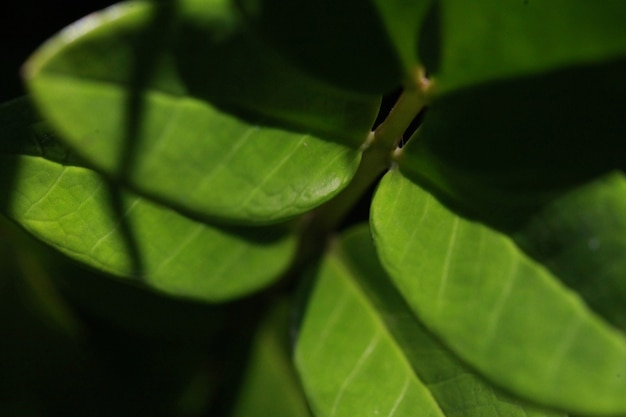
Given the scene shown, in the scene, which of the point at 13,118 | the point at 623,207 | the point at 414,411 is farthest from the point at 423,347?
the point at 13,118

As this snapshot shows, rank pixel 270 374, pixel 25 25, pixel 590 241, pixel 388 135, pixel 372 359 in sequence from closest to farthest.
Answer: pixel 590 241 → pixel 388 135 → pixel 372 359 → pixel 270 374 → pixel 25 25

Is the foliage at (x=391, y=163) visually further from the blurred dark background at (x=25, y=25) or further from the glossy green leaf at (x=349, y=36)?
Answer: the blurred dark background at (x=25, y=25)

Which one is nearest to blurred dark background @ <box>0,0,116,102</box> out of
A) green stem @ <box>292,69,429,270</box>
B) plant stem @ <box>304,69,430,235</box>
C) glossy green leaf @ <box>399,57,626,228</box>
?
green stem @ <box>292,69,429,270</box>

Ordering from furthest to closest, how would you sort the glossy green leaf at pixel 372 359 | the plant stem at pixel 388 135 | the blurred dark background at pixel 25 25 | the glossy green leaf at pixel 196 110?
the blurred dark background at pixel 25 25, the glossy green leaf at pixel 372 359, the plant stem at pixel 388 135, the glossy green leaf at pixel 196 110

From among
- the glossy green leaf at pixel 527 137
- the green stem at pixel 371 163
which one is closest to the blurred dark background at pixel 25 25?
the green stem at pixel 371 163

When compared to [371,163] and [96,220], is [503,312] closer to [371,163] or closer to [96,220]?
[371,163]

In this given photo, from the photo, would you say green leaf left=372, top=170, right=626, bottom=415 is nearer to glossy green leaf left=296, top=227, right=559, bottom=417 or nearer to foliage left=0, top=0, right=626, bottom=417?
foliage left=0, top=0, right=626, bottom=417

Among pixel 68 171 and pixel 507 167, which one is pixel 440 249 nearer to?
pixel 507 167

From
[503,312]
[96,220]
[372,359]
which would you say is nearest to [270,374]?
[372,359]
